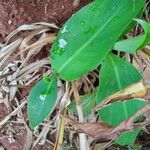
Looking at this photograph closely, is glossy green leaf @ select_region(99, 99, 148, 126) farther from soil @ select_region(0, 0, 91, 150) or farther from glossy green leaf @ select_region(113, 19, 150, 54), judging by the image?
soil @ select_region(0, 0, 91, 150)

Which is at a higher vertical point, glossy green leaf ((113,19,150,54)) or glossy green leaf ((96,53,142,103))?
glossy green leaf ((113,19,150,54))

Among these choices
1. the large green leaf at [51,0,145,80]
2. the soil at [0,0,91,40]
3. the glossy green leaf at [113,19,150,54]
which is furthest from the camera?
the soil at [0,0,91,40]

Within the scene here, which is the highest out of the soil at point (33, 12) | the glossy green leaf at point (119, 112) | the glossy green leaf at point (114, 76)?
the soil at point (33, 12)

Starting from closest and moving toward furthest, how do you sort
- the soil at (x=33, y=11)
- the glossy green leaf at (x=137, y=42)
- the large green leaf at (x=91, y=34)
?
1. the glossy green leaf at (x=137, y=42)
2. the large green leaf at (x=91, y=34)
3. the soil at (x=33, y=11)

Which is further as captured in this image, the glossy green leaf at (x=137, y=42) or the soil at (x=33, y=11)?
the soil at (x=33, y=11)

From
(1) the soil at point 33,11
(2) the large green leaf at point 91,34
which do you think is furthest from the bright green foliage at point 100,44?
(1) the soil at point 33,11

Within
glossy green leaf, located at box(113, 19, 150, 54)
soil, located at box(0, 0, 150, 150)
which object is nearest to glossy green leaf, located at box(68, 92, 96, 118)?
soil, located at box(0, 0, 150, 150)

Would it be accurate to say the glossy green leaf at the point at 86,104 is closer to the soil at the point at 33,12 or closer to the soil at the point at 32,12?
the soil at the point at 33,12

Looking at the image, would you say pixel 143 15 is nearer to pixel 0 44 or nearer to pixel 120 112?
pixel 120 112
